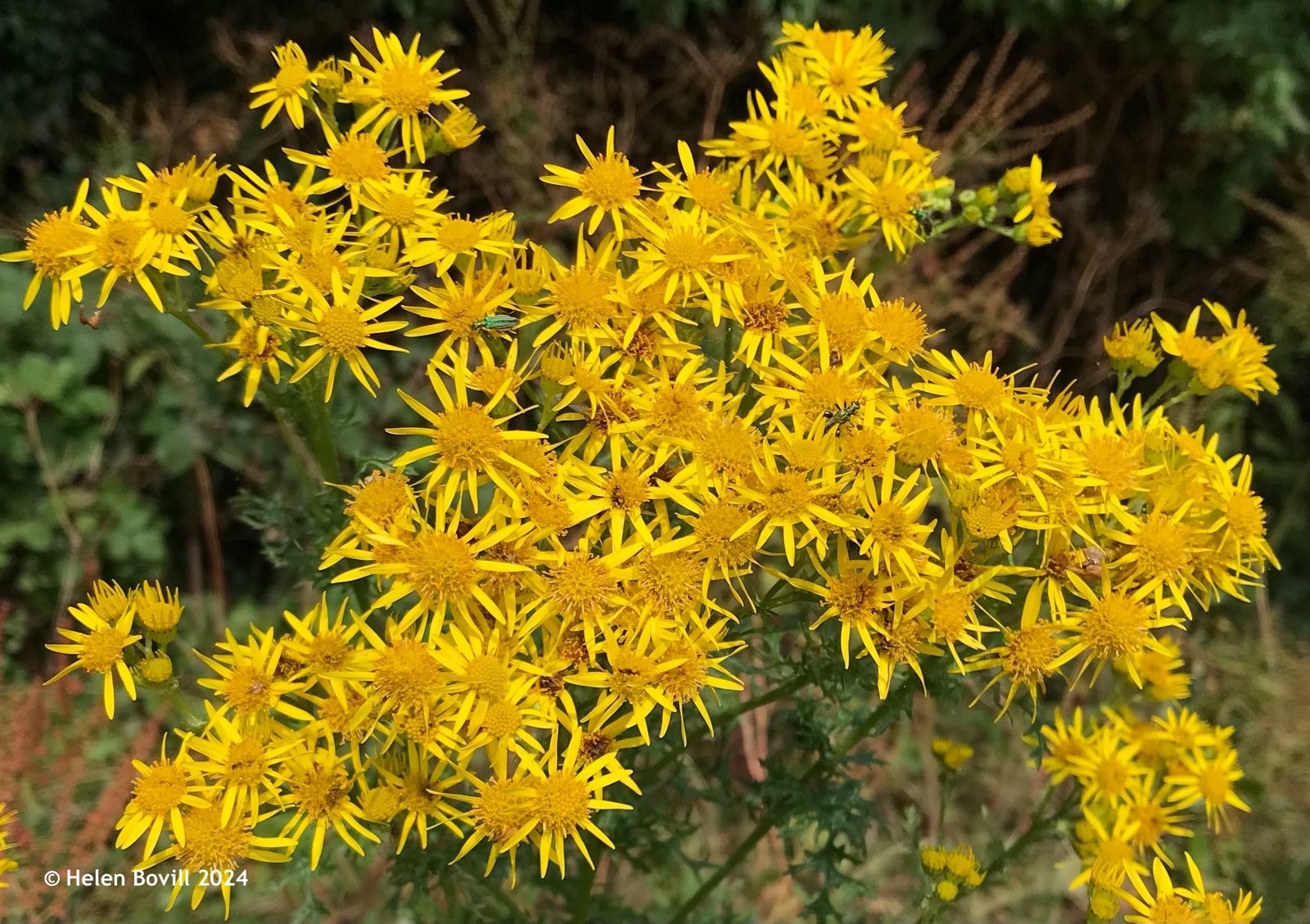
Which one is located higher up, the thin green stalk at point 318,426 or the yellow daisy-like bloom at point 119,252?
the yellow daisy-like bloom at point 119,252

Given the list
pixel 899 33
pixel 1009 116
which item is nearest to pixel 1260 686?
pixel 1009 116

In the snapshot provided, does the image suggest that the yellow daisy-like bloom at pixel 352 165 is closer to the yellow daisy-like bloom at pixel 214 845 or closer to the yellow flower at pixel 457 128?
the yellow flower at pixel 457 128

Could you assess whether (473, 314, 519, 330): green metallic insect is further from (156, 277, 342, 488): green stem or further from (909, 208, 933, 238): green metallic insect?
(909, 208, 933, 238): green metallic insect

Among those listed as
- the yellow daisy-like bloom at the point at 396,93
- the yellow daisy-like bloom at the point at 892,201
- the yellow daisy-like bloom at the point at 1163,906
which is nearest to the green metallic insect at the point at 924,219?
the yellow daisy-like bloom at the point at 892,201

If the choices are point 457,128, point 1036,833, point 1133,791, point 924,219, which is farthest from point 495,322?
point 1133,791

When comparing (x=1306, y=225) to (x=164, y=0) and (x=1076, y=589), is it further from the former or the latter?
(x=164, y=0)

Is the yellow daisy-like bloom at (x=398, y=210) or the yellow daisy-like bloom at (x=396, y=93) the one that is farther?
the yellow daisy-like bloom at (x=396, y=93)

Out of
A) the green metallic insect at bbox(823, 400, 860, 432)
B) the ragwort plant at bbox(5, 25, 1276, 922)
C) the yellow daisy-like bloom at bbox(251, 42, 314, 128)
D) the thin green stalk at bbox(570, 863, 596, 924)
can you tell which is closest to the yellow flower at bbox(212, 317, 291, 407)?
the ragwort plant at bbox(5, 25, 1276, 922)
